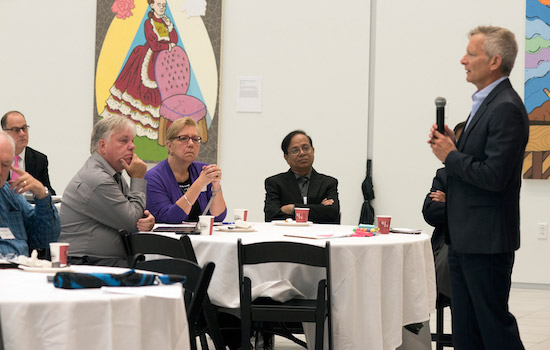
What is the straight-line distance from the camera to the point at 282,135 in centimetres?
764

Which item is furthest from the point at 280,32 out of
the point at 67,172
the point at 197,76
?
the point at 67,172

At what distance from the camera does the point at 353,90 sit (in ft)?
24.7

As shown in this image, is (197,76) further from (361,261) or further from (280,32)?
(361,261)

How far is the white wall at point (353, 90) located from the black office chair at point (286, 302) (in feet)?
13.1

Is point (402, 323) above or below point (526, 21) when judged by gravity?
below

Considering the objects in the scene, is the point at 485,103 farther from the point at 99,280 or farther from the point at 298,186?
the point at 298,186

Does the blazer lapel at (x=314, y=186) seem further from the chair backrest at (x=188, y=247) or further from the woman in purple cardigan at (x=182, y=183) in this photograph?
the chair backrest at (x=188, y=247)

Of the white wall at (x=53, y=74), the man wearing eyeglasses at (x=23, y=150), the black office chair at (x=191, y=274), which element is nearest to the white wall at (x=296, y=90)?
the white wall at (x=53, y=74)

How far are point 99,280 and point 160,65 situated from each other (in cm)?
563

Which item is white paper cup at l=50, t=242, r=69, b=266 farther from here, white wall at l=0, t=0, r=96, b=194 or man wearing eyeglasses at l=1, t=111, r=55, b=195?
white wall at l=0, t=0, r=96, b=194

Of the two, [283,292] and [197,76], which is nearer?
[283,292]

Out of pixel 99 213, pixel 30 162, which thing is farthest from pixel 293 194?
pixel 30 162

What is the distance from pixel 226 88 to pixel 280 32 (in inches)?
31.2

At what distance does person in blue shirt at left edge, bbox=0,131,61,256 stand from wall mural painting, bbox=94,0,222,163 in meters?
4.18
